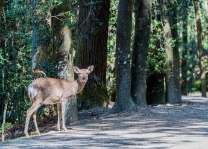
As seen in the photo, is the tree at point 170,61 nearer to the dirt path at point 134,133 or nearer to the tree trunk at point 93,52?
the tree trunk at point 93,52

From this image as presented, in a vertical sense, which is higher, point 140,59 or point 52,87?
point 140,59

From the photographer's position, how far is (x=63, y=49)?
15391 millimetres

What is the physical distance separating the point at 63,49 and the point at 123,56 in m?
2.26

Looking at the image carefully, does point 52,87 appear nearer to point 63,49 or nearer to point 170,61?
point 63,49

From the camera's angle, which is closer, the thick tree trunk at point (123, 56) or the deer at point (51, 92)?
the deer at point (51, 92)

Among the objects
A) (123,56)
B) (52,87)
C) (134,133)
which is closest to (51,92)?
(52,87)

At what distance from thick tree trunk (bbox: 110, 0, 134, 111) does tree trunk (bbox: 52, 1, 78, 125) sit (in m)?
1.83

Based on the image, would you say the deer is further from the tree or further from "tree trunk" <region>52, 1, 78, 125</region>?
the tree

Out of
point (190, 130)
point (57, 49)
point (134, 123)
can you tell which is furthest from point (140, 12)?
point (190, 130)

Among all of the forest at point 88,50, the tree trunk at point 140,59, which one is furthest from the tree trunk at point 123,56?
the tree trunk at point 140,59

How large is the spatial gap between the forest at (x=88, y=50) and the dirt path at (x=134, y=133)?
151 cm

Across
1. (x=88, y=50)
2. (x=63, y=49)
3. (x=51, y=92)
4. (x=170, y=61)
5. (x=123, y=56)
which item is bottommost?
(x=51, y=92)

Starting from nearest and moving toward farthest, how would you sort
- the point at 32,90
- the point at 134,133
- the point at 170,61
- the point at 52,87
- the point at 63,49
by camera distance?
the point at 134,133 < the point at 32,90 < the point at 52,87 < the point at 63,49 < the point at 170,61

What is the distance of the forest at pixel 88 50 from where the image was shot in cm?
1582
